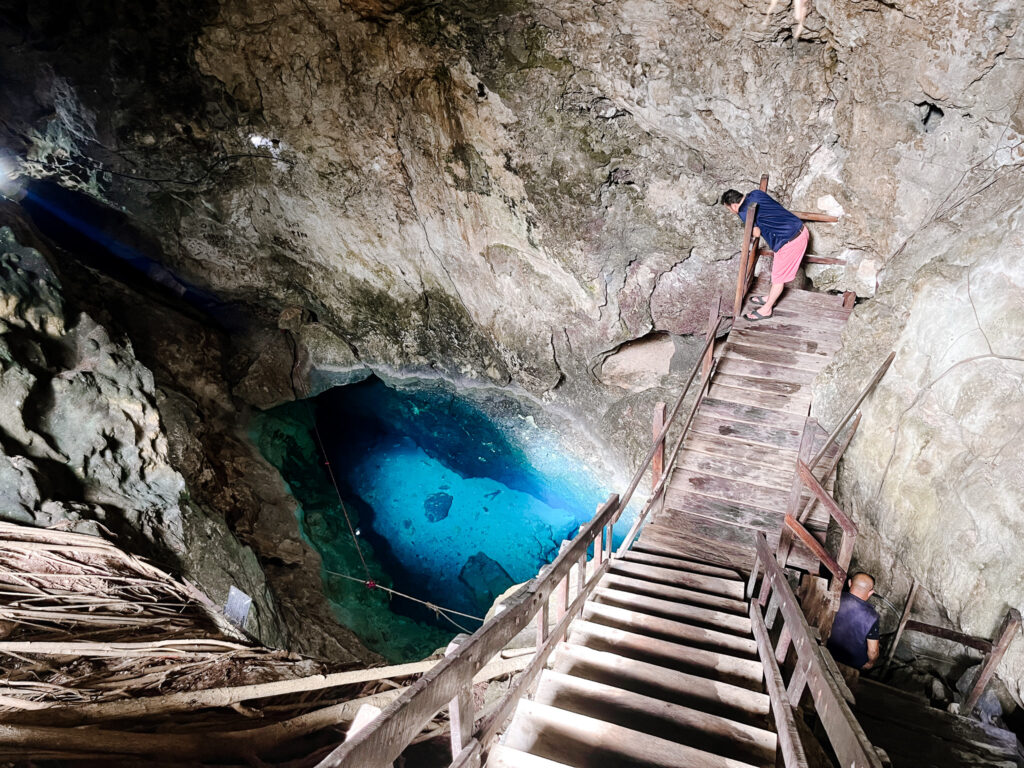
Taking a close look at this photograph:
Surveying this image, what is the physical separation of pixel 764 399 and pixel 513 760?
19.8ft

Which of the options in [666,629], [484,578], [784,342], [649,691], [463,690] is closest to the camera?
[463,690]

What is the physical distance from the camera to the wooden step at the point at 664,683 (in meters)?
2.81

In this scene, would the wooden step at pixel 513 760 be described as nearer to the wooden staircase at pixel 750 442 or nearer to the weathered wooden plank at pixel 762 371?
the wooden staircase at pixel 750 442

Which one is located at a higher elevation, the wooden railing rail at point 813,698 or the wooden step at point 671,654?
the wooden railing rail at point 813,698

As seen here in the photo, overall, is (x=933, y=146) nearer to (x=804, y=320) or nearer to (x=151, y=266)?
(x=804, y=320)

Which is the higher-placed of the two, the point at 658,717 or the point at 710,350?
the point at 710,350

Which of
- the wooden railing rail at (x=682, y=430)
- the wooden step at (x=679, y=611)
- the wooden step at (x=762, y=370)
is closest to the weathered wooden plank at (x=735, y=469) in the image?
the wooden railing rail at (x=682, y=430)

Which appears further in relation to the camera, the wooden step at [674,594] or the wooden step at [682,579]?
the wooden step at [682,579]

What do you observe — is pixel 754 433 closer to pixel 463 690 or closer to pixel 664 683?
pixel 664 683

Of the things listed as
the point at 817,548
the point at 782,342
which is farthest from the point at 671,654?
the point at 782,342

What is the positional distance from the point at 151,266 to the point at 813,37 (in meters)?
15.7

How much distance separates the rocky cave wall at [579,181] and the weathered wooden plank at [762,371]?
1.87 ft

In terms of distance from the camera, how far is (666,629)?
3.63m

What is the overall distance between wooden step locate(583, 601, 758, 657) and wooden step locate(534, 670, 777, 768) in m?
0.95
